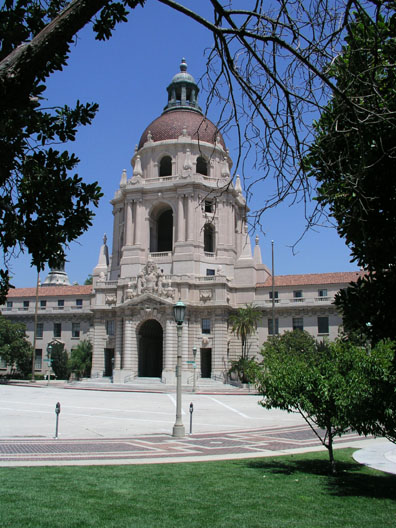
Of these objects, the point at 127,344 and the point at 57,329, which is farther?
the point at 57,329

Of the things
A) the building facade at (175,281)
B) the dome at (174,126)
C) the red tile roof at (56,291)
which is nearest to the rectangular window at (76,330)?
the building facade at (175,281)

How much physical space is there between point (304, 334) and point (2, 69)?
2085 inches

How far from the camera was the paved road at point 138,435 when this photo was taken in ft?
49.2

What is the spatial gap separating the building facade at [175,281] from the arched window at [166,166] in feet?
0.46

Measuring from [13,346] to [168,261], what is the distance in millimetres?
21830

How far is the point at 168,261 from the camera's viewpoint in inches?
2443

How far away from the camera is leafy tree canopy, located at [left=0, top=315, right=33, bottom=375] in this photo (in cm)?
6216

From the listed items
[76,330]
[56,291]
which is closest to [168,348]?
[76,330]

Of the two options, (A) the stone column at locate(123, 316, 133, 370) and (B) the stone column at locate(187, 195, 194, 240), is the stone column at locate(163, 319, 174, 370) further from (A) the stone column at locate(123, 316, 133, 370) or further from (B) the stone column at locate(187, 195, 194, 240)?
(B) the stone column at locate(187, 195, 194, 240)

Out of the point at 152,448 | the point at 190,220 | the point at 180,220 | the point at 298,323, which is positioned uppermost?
the point at 180,220

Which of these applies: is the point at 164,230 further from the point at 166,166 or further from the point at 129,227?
the point at 166,166

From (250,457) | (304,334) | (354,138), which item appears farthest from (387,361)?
(304,334)

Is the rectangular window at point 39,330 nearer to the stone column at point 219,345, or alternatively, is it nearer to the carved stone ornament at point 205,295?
the carved stone ornament at point 205,295

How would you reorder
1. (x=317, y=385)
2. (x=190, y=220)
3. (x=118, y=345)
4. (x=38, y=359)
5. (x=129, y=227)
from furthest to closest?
(x=38, y=359)
(x=129, y=227)
(x=190, y=220)
(x=118, y=345)
(x=317, y=385)
